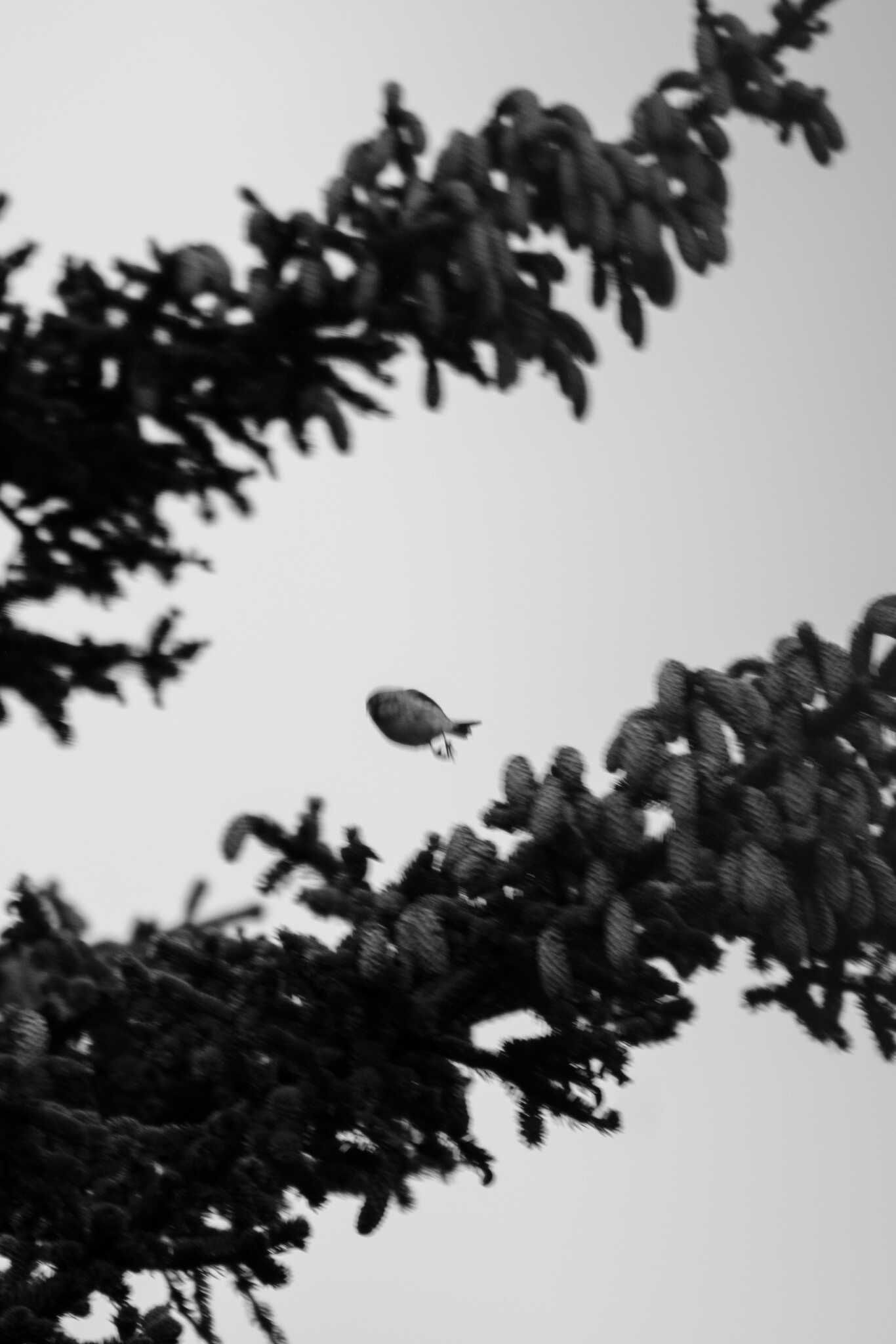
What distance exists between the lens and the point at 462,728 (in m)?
3.87

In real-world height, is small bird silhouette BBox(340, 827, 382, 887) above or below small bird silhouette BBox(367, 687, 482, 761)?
below

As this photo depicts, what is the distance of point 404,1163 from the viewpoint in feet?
12.0

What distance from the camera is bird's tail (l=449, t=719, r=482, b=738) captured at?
3852mm

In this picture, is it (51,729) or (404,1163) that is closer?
(404,1163)

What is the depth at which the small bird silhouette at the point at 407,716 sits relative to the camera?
12.4 feet

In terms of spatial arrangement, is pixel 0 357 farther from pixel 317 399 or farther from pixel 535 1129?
pixel 535 1129

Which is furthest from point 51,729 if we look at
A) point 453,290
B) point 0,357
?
point 453,290

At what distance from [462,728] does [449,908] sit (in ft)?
1.93

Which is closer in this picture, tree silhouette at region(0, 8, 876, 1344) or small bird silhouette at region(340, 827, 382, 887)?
tree silhouette at region(0, 8, 876, 1344)

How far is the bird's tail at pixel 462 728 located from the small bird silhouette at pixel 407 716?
0.01 metres

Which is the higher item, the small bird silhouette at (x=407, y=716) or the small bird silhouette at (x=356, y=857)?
the small bird silhouette at (x=407, y=716)


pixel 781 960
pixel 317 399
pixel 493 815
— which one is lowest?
pixel 781 960

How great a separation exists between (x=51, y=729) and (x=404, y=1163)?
2.24 m

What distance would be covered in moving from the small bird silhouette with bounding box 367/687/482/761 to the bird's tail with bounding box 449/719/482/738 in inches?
0.5
